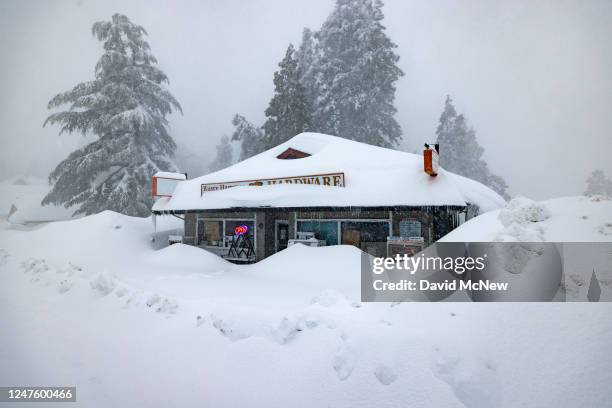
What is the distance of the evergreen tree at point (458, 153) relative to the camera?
3709cm

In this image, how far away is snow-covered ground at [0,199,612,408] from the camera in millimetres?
3398

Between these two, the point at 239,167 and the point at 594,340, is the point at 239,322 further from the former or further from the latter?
the point at 239,167

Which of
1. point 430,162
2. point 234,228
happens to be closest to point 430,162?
point 430,162

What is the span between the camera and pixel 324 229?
516 inches

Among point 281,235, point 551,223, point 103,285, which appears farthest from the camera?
point 281,235

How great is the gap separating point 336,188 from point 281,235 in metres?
3.52

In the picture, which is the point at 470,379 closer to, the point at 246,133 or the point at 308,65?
the point at 246,133

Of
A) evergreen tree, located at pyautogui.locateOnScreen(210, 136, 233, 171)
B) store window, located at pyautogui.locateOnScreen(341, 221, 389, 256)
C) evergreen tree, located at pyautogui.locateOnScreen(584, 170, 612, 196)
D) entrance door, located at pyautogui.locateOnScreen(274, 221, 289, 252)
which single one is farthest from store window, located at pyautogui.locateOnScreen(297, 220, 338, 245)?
evergreen tree, located at pyautogui.locateOnScreen(584, 170, 612, 196)

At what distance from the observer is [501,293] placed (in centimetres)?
455

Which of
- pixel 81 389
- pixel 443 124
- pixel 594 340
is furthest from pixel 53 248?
pixel 443 124

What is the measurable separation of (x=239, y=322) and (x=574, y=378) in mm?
4147

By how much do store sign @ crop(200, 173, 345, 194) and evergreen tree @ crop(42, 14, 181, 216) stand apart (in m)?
11.8

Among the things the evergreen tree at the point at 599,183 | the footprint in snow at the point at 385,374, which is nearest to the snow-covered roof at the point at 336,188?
the footprint in snow at the point at 385,374

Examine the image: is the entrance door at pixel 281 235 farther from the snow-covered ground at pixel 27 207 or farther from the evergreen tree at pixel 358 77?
the snow-covered ground at pixel 27 207
